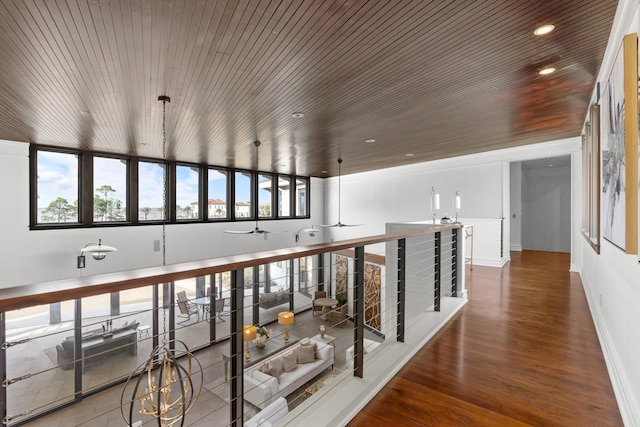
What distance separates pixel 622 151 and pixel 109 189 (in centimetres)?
751

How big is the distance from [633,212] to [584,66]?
199cm

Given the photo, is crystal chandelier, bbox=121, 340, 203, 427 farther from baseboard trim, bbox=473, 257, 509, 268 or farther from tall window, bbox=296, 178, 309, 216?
tall window, bbox=296, 178, 309, 216

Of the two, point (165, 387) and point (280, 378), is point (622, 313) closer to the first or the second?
point (165, 387)

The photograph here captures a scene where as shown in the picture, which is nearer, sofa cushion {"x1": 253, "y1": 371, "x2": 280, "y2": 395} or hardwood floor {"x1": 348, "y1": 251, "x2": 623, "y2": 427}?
hardwood floor {"x1": 348, "y1": 251, "x2": 623, "y2": 427}

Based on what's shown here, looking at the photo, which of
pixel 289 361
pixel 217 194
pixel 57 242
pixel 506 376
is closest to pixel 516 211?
pixel 289 361

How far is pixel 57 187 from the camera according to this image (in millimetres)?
5781

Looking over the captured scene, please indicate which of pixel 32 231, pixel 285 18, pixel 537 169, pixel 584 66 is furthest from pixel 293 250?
pixel 537 169

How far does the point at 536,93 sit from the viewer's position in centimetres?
336

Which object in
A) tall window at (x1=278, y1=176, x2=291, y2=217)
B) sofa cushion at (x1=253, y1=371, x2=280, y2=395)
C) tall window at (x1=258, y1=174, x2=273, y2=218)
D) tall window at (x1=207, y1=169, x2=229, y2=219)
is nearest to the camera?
sofa cushion at (x1=253, y1=371, x2=280, y2=395)

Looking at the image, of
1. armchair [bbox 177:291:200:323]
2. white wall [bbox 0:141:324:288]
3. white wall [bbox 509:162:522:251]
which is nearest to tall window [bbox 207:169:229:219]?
white wall [bbox 0:141:324:288]

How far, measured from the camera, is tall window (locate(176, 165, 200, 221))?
7477 millimetres

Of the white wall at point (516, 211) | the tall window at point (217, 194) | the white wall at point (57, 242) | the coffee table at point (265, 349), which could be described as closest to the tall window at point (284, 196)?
the tall window at point (217, 194)

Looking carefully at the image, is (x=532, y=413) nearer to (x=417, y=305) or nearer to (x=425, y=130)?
(x=417, y=305)

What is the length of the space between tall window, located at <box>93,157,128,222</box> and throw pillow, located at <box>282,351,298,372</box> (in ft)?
14.8
